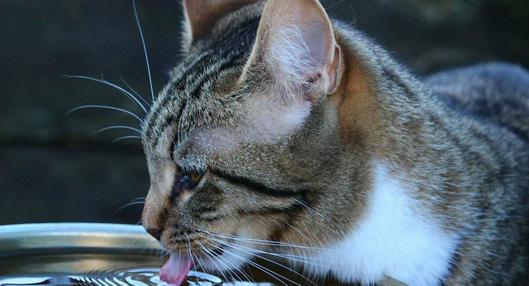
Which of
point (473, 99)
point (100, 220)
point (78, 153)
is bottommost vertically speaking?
point (100, 220)

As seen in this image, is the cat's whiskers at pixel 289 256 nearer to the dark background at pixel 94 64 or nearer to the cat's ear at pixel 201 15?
the cat's ear at pixel 201 15

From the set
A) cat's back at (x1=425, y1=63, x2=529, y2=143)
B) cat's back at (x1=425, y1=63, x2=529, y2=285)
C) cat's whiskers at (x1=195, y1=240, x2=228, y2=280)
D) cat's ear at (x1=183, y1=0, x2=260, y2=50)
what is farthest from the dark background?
cat's whiskers at (x1=195, y1=240, x2=228, y2=280)

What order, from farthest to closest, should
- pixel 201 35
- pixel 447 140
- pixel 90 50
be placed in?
1. pixel 90 50
2. pixel 201 35
3. pixel 447 140

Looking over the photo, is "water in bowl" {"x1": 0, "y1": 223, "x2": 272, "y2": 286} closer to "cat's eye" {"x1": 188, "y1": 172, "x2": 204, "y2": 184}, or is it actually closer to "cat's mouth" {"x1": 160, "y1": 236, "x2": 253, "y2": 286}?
"cat's mouth" {"x1": 160, "y1": 236, "x2": 253, "y2": 286}

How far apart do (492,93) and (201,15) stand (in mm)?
994

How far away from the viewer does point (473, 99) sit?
8.48 feet

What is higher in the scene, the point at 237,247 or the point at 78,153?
the point at 237,247

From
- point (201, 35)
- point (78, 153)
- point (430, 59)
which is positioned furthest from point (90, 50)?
point (201, 35)

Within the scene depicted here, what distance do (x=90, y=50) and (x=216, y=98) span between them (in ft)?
7.28

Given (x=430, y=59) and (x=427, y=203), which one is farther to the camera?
(x=430, y=59)

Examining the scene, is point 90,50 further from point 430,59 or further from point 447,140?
point 447,140

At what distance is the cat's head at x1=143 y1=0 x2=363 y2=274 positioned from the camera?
1675 mm

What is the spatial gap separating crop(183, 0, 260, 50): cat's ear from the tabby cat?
0.13m

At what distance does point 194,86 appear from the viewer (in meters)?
1.80
